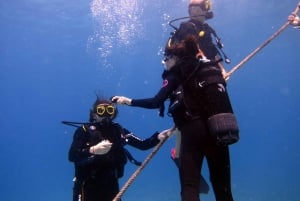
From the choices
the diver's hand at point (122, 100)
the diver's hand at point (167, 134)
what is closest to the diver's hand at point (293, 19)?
the diver's hand at point (167, 134)

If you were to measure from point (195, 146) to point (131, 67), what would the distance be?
63.3 m

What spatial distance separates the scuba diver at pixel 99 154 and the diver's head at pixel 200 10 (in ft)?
6.33

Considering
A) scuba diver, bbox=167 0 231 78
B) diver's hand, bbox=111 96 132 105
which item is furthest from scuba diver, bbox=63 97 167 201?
scuba diver, bbox=167 0 231 78

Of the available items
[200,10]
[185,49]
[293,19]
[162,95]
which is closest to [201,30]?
[200,10]

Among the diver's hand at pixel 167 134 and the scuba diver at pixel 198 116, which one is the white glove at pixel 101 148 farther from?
the scuba diver at pixel 198 116

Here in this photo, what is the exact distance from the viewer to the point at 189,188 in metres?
4.12

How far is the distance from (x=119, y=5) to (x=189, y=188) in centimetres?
2827

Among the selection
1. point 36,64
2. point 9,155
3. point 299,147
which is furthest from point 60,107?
point 299,147

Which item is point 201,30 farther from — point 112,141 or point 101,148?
point 101,148

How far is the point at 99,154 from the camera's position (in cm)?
574

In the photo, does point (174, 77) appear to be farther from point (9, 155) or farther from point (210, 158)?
point (9, 155)

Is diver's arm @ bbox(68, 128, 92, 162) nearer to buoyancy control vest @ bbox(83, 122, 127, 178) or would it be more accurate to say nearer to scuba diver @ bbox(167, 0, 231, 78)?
buoyancy control vest @ bbox(83, 122, 127, 178)

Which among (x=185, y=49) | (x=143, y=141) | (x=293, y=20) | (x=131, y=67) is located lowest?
(x=143, y=141)

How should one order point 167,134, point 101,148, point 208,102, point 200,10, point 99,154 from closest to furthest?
1. point 208,102
2. point 167,134
3. point 101,148
4. point 99,154
5. point 200,10
